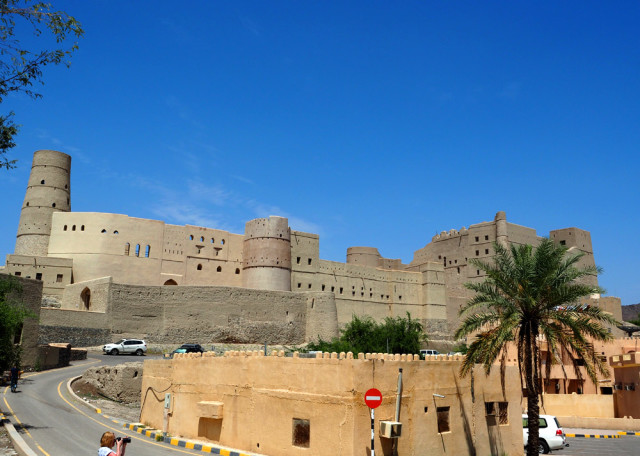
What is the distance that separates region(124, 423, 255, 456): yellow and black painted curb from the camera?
43.3 feet

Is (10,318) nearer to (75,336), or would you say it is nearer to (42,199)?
(75,336)

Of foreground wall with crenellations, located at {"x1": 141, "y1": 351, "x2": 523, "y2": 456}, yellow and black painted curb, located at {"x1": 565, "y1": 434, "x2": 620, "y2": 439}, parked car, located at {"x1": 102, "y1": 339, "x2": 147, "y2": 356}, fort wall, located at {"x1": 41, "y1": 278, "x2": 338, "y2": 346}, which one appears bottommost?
yellow and black painted curb, located at {"x1": 565, "y1": 434, "x2": 620, "y2": 439}

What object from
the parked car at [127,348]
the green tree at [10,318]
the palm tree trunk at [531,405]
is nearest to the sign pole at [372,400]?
the palm tree trunk at [531,405]

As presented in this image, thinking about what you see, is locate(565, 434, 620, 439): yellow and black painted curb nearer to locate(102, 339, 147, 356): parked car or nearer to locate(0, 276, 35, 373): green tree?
locate(0, 276, 35, 373): green tree

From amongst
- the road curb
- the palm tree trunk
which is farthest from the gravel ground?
the palm tree trunk

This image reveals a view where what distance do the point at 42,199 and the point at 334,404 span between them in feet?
141

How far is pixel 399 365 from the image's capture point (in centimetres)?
1184

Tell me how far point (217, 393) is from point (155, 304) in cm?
2766

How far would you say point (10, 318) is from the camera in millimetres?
23875

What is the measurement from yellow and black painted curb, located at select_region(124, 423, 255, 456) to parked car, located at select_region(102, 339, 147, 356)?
17860mm

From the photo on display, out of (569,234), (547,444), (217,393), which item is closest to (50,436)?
(217,393)

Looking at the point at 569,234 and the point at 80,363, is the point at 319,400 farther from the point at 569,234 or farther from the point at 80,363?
the point at 569,234

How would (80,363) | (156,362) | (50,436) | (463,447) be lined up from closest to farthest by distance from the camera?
(463,447), (50,436), (156,362), (80,363)

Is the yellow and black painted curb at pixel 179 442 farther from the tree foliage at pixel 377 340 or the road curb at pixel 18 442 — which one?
the tree foliage at pixel 377 340
